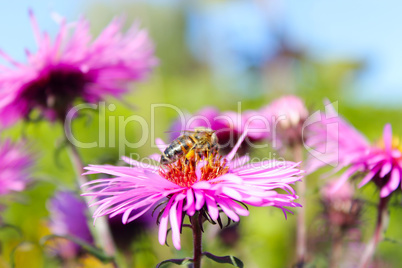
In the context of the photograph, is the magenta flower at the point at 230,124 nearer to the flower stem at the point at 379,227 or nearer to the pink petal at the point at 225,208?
the flower stem at the point at 379,227

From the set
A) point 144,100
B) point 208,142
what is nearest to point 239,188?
point 208,142

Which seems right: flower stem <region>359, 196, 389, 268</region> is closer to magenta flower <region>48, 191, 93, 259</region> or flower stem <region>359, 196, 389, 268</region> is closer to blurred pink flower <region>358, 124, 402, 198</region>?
blurred pink flower <region>358, 124, 402, 198</region>

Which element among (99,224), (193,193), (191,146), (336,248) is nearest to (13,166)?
(99,224)

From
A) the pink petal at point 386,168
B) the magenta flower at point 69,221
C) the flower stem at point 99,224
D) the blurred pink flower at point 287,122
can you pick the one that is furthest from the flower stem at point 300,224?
the magenta flower at point 69,221

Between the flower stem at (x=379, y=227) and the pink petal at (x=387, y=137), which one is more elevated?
the pink petal at (x=387, y=137)

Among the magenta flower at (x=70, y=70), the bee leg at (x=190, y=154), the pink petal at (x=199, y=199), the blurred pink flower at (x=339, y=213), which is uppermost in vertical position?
the magenta flower at (x=70, y=70)

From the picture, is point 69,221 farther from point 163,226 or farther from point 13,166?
point 163,226

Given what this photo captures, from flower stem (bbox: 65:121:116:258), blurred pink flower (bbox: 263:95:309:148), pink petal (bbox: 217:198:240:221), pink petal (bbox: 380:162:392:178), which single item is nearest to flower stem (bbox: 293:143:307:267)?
blurred pink flower (bbox: 263:95:309:148)
